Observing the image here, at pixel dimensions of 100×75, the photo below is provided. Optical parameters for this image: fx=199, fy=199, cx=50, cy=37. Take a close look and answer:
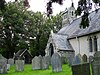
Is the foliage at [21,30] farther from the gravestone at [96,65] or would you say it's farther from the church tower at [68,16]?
the gravestone at [96,65]

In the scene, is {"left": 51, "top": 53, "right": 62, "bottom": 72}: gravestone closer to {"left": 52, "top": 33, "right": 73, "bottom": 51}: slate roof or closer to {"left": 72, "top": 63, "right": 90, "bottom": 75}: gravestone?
{"left": 72, "top": 63, "right": 90, "bottom": 75}: gravestone

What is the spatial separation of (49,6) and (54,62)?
516 inches

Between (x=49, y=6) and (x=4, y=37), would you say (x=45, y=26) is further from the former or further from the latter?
(x=49, y=6)

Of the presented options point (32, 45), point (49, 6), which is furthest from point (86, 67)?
point (32, 45)

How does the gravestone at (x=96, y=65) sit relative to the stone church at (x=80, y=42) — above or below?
below

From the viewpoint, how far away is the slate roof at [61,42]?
1150 inches

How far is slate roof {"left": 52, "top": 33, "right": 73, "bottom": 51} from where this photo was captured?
2920cm

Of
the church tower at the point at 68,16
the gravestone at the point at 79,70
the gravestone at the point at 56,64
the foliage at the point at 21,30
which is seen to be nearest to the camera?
the gravestone at the point at 79,70

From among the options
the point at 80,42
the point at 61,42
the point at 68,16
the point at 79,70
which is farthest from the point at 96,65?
the point at 68,16

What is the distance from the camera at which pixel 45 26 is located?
4994 cm

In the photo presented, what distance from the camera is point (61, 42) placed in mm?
30438

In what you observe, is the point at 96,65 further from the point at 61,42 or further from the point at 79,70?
the point at 61,42

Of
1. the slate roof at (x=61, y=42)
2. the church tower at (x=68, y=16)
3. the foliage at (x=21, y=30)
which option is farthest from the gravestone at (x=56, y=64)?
the church tower at (x=68, y=16)

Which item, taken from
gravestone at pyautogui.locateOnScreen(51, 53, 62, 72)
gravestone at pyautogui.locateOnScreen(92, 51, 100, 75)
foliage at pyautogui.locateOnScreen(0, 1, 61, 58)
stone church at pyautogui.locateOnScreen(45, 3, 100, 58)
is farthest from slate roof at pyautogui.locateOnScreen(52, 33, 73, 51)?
gravestone at pyautogui.locateOnScreen(92, 51, 100, 75)
